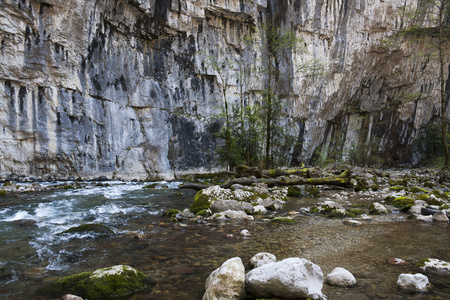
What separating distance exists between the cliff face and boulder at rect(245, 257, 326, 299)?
750 inches

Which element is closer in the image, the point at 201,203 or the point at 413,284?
the point at 413,284

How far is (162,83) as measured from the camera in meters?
27.0

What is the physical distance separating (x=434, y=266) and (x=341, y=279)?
1061mm

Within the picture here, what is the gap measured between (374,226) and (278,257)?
2436 millimetres

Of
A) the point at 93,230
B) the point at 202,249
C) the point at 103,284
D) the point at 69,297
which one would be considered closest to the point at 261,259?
the point at 202,249

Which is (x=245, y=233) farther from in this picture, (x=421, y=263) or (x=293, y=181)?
(x=293, y=181)

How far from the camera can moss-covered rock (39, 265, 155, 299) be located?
2.29 m

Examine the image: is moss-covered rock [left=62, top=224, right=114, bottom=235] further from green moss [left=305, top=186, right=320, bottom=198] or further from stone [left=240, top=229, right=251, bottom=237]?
green moss [left=305, top=186, right=320, bottom=198]

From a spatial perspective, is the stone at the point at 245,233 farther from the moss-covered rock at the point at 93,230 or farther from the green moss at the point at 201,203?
the moss-covered rock at the point at 93,230

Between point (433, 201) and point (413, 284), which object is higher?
point (413, 284)

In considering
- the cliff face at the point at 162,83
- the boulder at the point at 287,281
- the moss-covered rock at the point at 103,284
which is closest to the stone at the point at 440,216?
the boulder at the point at 287,281

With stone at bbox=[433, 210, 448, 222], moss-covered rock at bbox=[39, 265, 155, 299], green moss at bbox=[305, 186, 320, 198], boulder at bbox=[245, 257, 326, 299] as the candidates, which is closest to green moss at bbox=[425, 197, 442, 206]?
stone at bbox=[433, 210, 448, 222]

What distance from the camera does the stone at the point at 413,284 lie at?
2145 mm

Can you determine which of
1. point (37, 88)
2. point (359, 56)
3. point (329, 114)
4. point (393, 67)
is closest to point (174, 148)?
point (37, 88)
